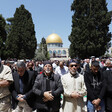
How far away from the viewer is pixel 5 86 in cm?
323

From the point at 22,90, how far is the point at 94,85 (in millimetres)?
1620

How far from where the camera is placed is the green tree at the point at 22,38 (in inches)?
1144

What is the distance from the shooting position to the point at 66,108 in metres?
3.21

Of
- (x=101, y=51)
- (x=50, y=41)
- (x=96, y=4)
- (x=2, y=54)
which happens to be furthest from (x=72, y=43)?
(x=50, y=41)

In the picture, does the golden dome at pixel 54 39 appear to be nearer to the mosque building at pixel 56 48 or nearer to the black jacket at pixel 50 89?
the mosque building at pixel 56 48

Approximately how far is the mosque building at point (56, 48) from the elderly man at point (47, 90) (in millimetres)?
76761

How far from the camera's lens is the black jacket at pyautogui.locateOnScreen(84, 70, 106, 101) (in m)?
3.20

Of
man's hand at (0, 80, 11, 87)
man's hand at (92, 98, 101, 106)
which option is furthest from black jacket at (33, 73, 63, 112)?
man's hand at (92, 98, 101, 106)

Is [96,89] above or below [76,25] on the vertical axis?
below

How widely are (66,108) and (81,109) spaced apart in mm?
336

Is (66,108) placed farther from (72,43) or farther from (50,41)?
(50,41)

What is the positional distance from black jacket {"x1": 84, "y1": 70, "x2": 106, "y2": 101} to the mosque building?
7664cm

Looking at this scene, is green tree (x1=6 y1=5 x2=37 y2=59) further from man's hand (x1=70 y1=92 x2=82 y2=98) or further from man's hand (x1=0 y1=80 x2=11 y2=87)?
man's hand (x1=70 y1=92 x2=82 y2=98)

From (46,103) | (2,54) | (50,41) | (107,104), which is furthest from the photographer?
(50,41)
